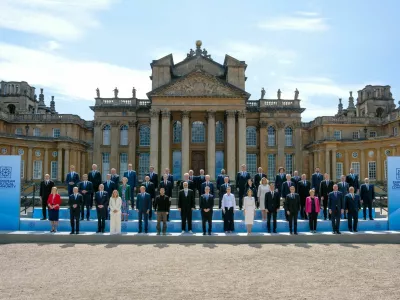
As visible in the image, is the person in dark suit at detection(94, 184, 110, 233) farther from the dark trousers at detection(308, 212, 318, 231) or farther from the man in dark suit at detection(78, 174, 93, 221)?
the dark trousers at detection(308, 212, 318, 231)

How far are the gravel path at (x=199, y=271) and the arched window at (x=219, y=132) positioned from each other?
27.0 m

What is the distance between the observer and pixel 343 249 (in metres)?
12.9

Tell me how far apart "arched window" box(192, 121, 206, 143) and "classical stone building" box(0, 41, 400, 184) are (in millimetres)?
98

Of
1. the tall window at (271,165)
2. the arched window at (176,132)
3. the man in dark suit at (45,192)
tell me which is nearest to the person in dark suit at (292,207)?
the man in dark suit at (45,192)

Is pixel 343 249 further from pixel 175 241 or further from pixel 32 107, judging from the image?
pixel 32 107

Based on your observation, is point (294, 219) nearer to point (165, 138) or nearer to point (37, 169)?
point (165, 138)

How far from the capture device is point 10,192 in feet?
51.1

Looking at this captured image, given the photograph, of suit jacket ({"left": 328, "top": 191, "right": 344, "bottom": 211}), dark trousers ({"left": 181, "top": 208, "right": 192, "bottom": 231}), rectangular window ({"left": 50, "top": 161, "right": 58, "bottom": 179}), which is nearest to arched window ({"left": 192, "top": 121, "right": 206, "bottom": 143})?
rectangular window ({"left": 50, "top": 161, "right": 58, "bottom": 179})

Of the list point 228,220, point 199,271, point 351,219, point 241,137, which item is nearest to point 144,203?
point 228,220

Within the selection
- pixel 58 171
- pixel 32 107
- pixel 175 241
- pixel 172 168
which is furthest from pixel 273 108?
pixel 32 107

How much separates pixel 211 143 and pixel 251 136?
313 inches

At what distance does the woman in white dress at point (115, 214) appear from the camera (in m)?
14.6

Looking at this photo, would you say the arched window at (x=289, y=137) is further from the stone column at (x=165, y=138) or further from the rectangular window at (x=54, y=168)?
the rectangular window at (x=54, y=168)

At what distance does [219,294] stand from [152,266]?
289 centimetres
